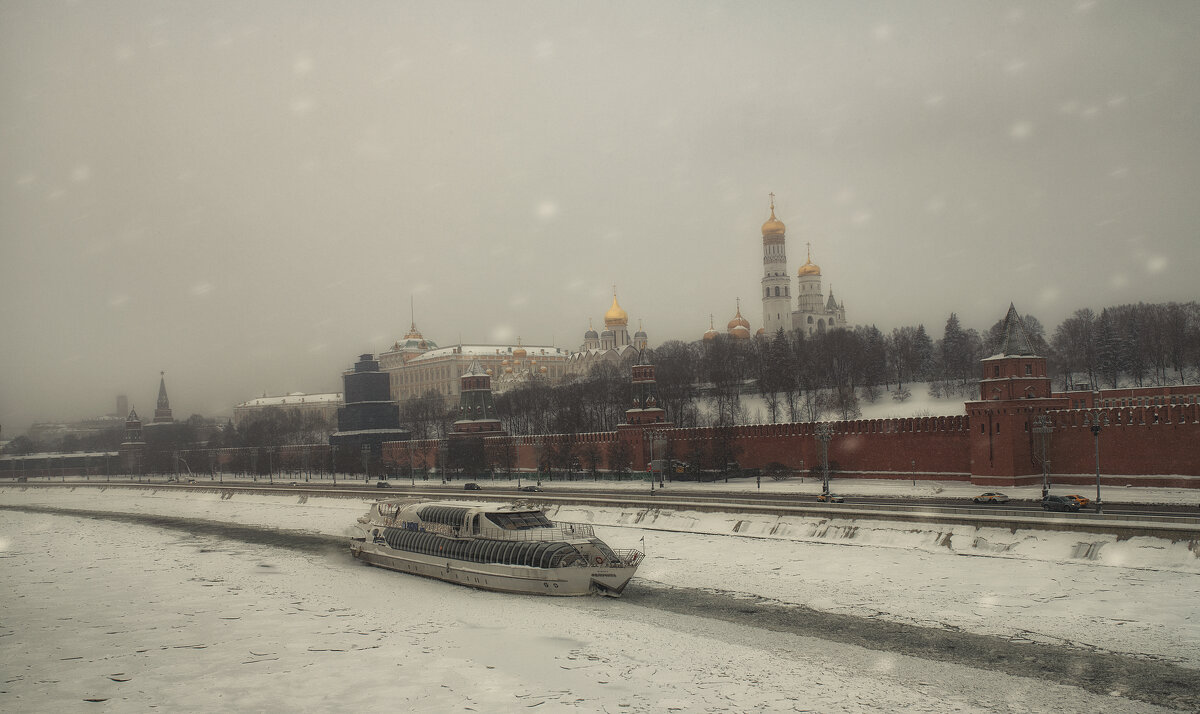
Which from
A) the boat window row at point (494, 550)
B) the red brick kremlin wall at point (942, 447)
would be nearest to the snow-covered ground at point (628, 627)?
the boat window row at point (494, 550)

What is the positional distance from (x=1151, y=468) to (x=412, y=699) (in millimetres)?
38410

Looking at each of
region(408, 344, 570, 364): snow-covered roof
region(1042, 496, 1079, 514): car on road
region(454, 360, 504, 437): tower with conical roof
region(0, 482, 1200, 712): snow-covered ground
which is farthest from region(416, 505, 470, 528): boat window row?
region(408, 344, 570, 364): snow-covered roof

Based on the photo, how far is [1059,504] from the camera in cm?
3541

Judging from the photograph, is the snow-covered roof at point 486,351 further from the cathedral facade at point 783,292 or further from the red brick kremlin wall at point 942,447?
the red brick kremlin wall at point 942,447

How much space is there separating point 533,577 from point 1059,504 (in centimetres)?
2169

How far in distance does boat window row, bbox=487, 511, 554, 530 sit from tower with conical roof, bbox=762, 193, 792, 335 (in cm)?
11389

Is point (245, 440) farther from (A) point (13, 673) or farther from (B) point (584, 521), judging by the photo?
(A) point (13, 673)

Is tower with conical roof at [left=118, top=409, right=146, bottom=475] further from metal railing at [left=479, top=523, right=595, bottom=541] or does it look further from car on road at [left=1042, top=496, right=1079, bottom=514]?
car on road at [left=1042, top=496, right=1079, bottom=514]

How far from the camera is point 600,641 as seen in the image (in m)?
21.4

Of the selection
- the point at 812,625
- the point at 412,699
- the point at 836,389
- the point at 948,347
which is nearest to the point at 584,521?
the point at 812,625

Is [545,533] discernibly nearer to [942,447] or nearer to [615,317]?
[942,447]

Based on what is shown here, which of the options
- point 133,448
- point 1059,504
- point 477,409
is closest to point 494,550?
point 1059,504

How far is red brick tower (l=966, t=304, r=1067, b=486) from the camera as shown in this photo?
4578cm

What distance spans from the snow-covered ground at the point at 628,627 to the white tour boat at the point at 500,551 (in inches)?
27.7
